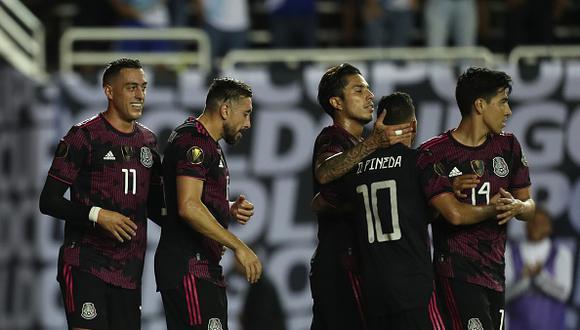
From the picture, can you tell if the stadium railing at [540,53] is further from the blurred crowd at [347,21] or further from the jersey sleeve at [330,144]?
the jersey sleeve at [330,144]

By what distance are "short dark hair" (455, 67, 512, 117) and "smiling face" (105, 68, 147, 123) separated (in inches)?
84.5

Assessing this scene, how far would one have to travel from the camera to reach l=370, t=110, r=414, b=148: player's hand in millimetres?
8422

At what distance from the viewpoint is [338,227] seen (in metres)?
9.20

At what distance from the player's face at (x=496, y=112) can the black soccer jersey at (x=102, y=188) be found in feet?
7.51

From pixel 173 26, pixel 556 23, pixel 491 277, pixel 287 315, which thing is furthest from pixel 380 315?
pixel 556 23

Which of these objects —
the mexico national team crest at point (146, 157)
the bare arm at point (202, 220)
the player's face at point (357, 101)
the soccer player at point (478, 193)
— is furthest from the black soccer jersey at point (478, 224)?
the mexico national team crest at point (146, 157)

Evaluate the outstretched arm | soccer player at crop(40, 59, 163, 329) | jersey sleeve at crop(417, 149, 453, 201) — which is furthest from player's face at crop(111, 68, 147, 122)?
jersey sleeve at crop(417, 149, 453, 201)

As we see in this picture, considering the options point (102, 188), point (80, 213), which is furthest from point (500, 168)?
point (80, 213)

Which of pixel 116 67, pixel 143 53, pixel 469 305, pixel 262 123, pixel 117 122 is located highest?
pixel 143 53

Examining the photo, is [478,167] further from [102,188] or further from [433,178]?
[102,188]

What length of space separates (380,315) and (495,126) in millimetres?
1474

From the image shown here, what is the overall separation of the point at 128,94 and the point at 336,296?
75.9 inches

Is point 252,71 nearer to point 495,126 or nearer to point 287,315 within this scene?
point 287,315

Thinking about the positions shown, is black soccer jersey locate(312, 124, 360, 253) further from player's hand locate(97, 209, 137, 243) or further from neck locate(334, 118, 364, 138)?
player's hand locate(97, 209, 137, 243)
